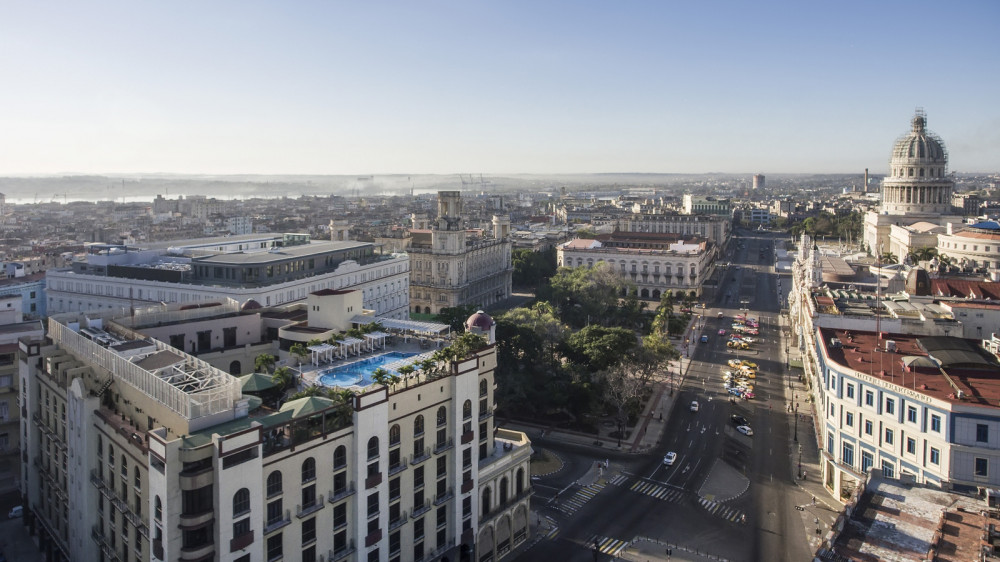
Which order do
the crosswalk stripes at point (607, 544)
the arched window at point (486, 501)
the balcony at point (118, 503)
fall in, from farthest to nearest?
1. the crosswalk stripes at point (607, 544)
2. the arched window at point (486, 501)
3. the balcony at point (118, 503)

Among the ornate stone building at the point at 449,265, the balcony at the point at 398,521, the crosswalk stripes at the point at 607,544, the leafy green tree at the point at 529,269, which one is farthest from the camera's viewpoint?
the leafy green tree at the point at 529,269

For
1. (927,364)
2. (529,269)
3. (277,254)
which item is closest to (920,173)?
(529,269)

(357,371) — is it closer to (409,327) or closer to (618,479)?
(409,327)

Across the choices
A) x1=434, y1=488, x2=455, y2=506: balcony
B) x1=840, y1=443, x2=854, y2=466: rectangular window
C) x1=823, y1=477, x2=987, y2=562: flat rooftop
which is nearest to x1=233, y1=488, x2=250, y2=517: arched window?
x1=434, y1=488, x2=455, y2=506: balcony

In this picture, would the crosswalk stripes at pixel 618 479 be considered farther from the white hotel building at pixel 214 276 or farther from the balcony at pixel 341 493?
the white hotel building at pixel 214 276

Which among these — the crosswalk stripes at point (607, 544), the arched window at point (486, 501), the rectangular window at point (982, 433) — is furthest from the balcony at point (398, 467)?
the rectangular window at point (982, 433)

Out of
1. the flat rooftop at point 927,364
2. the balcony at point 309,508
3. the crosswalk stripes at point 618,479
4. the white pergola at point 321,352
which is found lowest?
the crosswalk stripes at point 618,479

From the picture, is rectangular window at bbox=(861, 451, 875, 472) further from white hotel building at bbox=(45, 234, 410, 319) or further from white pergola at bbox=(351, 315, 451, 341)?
white hotel building at bbox=(45, 234, 410, 319)
